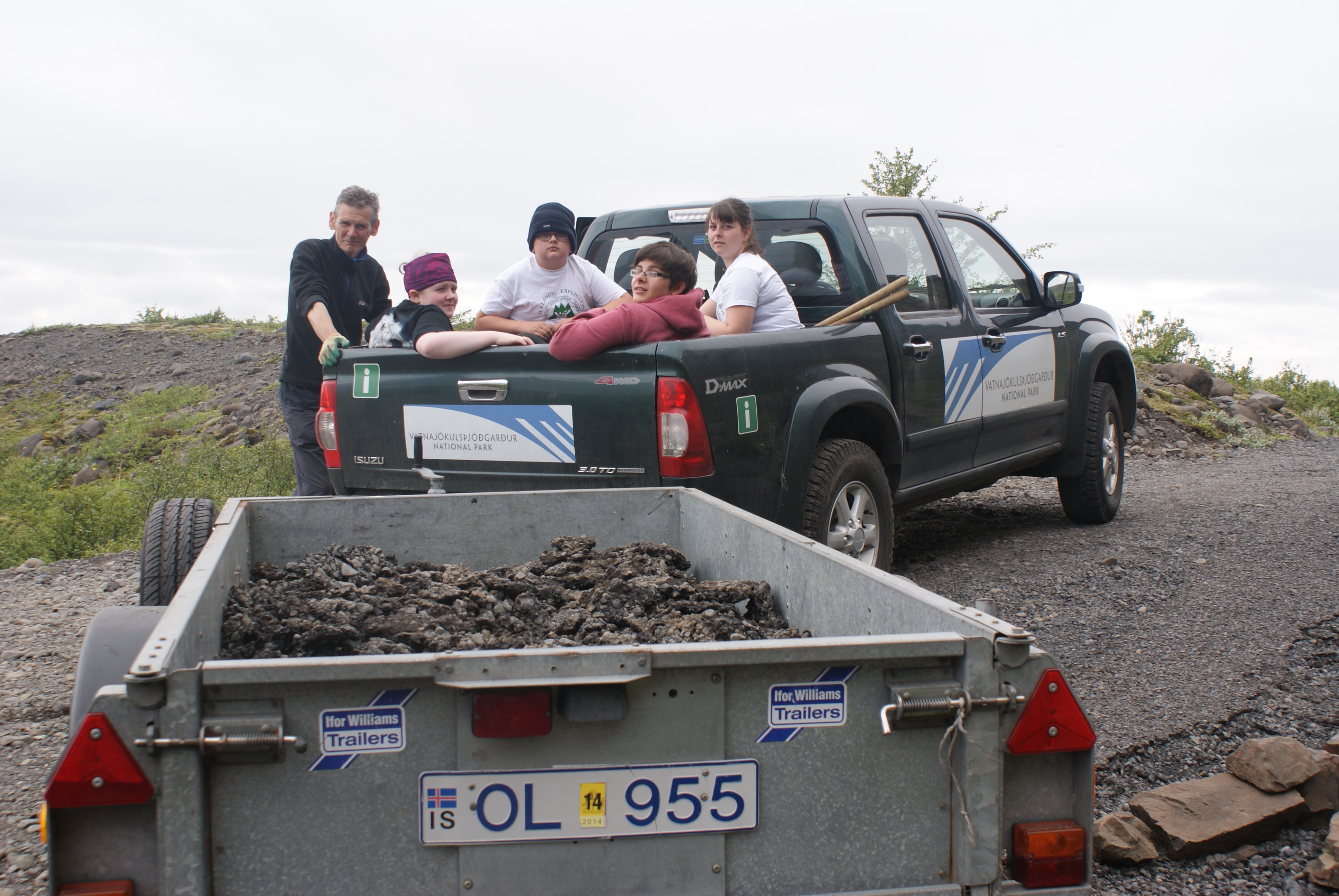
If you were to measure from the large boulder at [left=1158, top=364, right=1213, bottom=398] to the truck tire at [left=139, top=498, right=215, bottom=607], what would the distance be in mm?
15522

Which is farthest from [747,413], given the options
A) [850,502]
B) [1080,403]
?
[1080,403]

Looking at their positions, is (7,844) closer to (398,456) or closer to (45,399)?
(398,456)

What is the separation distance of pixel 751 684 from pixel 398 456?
305 cm

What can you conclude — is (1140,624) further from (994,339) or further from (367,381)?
(367,381)

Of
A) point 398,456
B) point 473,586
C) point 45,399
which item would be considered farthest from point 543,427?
point 45,399

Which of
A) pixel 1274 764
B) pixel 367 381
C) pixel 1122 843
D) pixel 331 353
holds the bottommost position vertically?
pixel 1122 843

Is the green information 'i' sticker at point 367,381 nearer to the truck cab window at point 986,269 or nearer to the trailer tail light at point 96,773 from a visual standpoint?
the trailer tail light at point 96,773

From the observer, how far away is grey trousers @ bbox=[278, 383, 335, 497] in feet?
19.8

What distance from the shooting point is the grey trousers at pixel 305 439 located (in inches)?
A: 238

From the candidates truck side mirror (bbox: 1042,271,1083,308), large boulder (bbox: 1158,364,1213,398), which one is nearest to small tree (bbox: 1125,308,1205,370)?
large boulder (bbox: 1158,364,1213,398)

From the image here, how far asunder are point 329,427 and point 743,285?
1.96 metres

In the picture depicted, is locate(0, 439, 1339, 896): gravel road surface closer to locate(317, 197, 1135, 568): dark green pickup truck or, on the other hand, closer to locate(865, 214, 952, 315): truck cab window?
locate(317, 197, 1135, 568): dark green pickup truck

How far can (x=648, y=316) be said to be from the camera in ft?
13.8

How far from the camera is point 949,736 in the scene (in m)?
1.83
